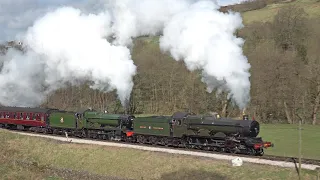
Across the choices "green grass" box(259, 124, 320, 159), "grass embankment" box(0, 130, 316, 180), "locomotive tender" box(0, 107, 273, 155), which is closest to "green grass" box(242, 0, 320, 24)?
"green grass" box(259, 124, 320, 159)

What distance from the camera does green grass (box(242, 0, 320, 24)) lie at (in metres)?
66.3

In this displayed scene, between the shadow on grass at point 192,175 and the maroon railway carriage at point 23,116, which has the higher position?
the maroon railway carriage at point 23,116

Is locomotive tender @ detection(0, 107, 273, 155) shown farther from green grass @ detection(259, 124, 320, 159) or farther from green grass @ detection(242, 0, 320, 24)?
green grass @ detection(242, 0, 320, 24)

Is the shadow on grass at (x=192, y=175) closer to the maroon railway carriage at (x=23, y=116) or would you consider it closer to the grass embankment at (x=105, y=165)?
the grass embankment at (x=105, y=165)

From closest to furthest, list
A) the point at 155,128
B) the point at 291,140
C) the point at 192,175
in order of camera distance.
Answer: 1. the point at 192,175
2. the point at 155,128
3. the point at 291,140

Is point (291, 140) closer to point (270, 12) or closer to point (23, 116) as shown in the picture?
point (23, 116)

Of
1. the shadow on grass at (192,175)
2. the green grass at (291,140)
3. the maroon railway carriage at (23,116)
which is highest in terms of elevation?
the maroon railway carriage at (23,116)

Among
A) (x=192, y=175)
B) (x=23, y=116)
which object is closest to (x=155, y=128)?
(x=192, y=175)

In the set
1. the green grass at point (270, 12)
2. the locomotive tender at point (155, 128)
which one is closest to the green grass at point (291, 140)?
the locomotive tender at point (155, 128)

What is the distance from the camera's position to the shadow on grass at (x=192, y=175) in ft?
79.2

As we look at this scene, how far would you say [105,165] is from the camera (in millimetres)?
29938

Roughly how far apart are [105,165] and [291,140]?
17735mm

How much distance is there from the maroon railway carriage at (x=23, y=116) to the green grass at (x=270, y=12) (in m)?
38.5

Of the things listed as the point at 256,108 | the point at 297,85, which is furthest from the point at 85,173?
the point at 297,85
